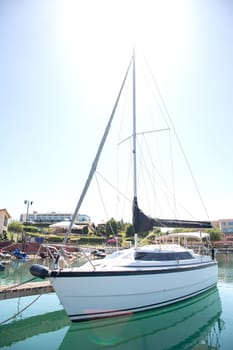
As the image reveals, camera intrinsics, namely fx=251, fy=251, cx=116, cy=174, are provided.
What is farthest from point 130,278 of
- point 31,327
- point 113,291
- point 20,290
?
point 20,290

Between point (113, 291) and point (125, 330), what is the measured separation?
1283 mm

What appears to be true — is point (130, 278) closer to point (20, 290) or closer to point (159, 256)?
point (159, 256)

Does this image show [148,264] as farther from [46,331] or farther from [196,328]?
[46,331]

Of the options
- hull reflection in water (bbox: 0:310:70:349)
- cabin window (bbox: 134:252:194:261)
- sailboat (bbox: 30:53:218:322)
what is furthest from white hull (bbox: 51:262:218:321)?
hull reflection in water (bbox: 0:310:70:349)

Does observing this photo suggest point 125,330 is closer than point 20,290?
Yes

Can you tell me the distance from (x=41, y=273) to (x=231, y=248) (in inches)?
1907

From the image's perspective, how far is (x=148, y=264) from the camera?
1006 centimetres

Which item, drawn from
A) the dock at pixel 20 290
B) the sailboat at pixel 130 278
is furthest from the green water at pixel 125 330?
the dock at pixel 20 290

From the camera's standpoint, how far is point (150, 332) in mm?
8367

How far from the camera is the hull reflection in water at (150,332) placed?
7496 millimetres

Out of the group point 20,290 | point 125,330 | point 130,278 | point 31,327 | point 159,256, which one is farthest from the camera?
point 159,256

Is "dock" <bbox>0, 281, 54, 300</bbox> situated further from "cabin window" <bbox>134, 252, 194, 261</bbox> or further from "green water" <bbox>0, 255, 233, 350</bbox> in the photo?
"cabin window" <bbox>134, 252, 194, 261</bbox>

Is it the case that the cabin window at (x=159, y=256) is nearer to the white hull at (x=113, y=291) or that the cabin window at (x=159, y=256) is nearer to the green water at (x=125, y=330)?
the white hull at (x=113, y=291)

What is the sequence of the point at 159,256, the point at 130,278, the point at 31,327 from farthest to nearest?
the point at 159,256 → the point at 31,327 → the point at 130,278
